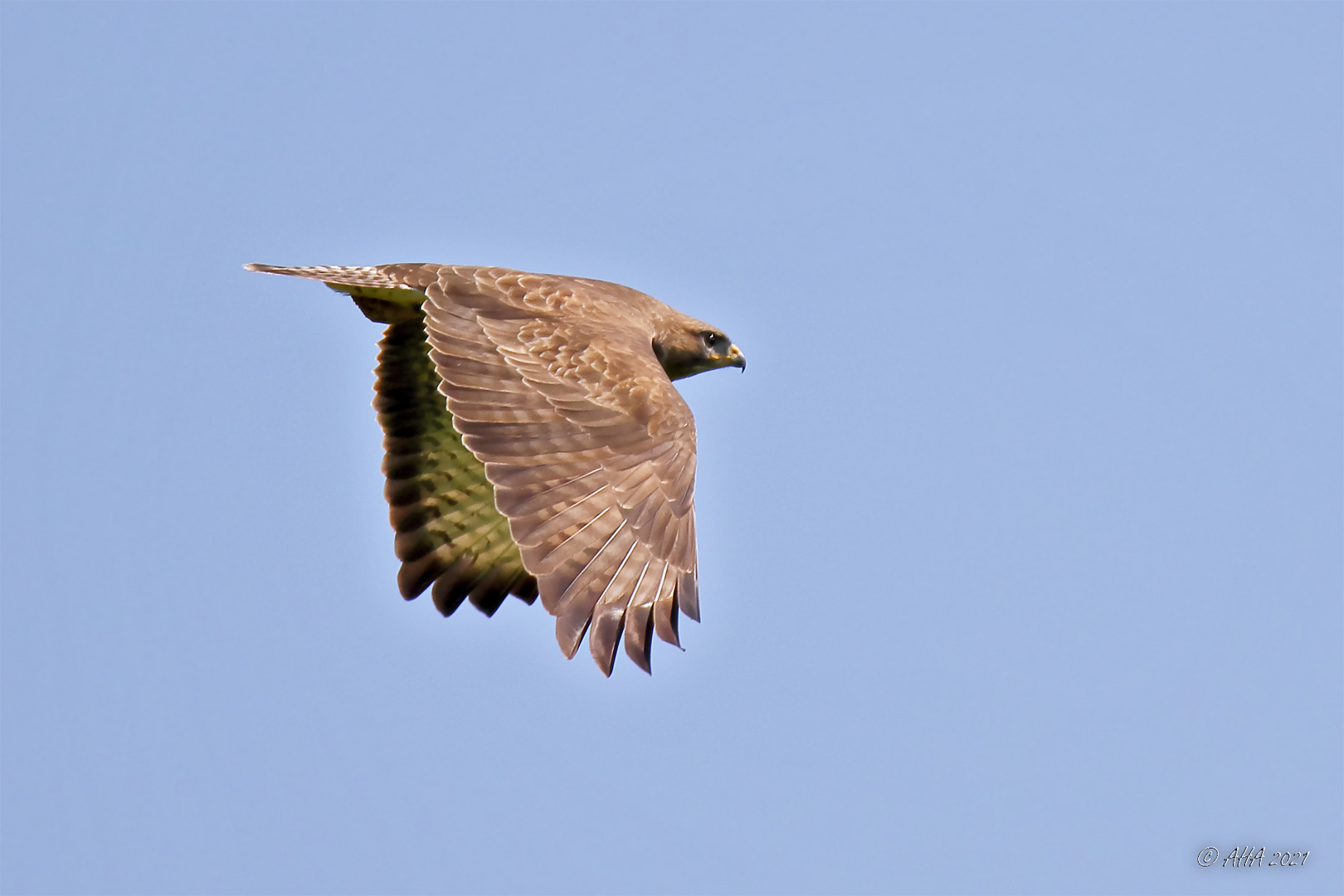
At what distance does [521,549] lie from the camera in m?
7.92

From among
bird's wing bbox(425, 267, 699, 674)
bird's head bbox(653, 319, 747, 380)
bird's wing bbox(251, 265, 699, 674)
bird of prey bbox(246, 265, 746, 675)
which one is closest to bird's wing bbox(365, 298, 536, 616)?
bird of prey bbox(246, 265, 746, 675)

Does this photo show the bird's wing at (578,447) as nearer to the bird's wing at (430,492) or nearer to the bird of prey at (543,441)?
the bird of prey at (543,441)

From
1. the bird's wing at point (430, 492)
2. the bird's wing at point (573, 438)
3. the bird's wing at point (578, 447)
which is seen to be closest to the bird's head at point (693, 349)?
the bird's wing at point (573, 438)

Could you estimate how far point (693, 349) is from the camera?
11.0 metres

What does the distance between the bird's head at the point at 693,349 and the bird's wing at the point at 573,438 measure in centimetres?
93

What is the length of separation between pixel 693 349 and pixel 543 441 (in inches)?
108

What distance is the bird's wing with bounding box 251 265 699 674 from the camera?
25.9 ft

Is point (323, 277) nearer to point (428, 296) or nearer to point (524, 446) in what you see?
point (428, 296)

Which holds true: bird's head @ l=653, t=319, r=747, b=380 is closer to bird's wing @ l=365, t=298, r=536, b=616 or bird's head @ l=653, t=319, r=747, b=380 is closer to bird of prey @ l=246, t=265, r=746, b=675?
bird of prey @ l=246, t=265, r=746, b=675

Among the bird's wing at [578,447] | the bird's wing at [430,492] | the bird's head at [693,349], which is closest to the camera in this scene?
the bird's wing at [578,447]

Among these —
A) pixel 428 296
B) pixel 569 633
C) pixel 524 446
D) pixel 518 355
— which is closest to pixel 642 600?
pixel 569 633

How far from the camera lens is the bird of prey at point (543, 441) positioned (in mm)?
7969

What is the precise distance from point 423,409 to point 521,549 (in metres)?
2.71

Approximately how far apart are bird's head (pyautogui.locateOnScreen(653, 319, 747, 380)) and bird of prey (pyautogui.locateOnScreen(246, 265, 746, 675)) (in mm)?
13
